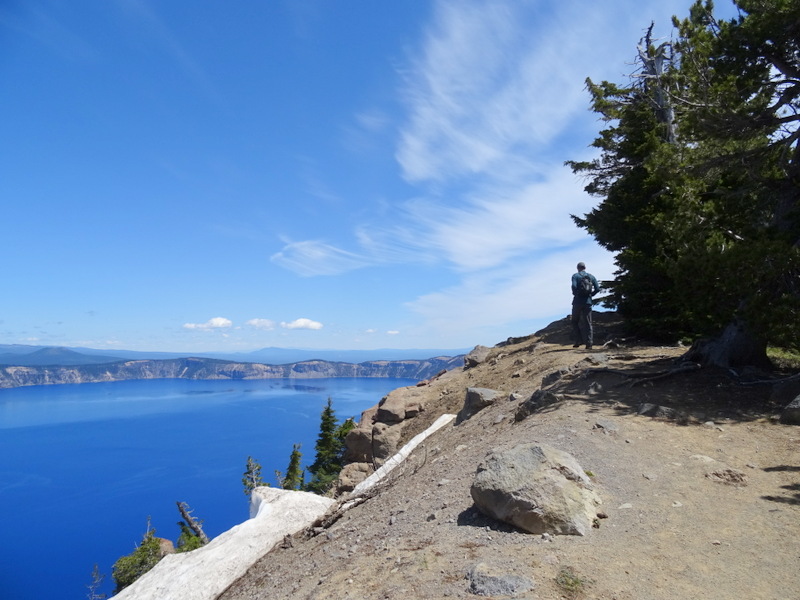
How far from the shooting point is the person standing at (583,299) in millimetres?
14875

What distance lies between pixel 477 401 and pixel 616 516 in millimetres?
6932

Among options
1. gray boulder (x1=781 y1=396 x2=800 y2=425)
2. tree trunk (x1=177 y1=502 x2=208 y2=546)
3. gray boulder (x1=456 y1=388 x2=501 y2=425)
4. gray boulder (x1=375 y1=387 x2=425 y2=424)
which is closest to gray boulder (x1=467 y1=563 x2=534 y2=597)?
gray boulder (x1=781 y1=396 x2=800 y2=425)

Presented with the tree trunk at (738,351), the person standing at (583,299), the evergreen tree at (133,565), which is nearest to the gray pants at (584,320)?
the person standing at (583,299)

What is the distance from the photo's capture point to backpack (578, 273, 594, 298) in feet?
48.6

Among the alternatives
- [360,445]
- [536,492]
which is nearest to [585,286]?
[360,445]

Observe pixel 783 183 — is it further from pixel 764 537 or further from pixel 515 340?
pixel 515 340

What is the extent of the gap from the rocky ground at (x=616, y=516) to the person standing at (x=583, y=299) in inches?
180

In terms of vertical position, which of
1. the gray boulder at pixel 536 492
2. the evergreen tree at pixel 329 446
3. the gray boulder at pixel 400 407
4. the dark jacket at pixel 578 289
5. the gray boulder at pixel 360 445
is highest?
the dark jacket at pixel 578 289

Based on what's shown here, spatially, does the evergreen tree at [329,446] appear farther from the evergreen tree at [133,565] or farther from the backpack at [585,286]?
the backpack at [585,286]

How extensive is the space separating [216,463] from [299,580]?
6597 cm

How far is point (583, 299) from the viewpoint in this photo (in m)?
15.0

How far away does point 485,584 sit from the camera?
3.43 m

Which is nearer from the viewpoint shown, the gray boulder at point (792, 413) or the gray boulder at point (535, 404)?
the gray boulder at point (792, 413)

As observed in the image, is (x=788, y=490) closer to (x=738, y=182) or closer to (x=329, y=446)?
(x=738, y=182)
